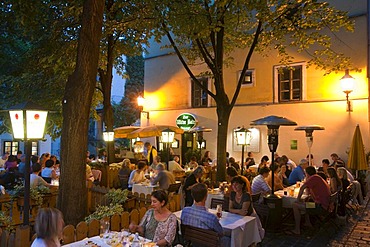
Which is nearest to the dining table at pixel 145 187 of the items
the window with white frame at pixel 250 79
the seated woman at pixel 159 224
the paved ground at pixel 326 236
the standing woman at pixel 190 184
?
the standing woman at pixel 190 184

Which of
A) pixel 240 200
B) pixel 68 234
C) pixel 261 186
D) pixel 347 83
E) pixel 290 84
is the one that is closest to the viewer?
pixel 68 234

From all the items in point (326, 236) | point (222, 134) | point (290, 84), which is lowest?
point (326, 236)

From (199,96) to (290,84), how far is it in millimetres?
5585

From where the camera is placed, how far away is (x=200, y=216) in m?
4.68

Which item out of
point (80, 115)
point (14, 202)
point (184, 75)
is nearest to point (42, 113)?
point (80, 115)

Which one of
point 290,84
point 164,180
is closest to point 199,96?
point 290,84

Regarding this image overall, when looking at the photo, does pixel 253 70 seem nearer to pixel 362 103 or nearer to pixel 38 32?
Answer: pixel 362 103

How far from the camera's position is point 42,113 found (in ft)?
14.8

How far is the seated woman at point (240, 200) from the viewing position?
18.7 feet

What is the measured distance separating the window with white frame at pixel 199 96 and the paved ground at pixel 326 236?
1114cm

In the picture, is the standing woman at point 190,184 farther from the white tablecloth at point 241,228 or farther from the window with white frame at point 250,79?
the window with white frame at point 250,79

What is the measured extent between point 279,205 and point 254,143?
863 centimetres

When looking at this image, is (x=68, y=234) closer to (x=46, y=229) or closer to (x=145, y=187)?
(x=46, y=229)

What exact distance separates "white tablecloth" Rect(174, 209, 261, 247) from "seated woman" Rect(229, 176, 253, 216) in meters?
0.12
